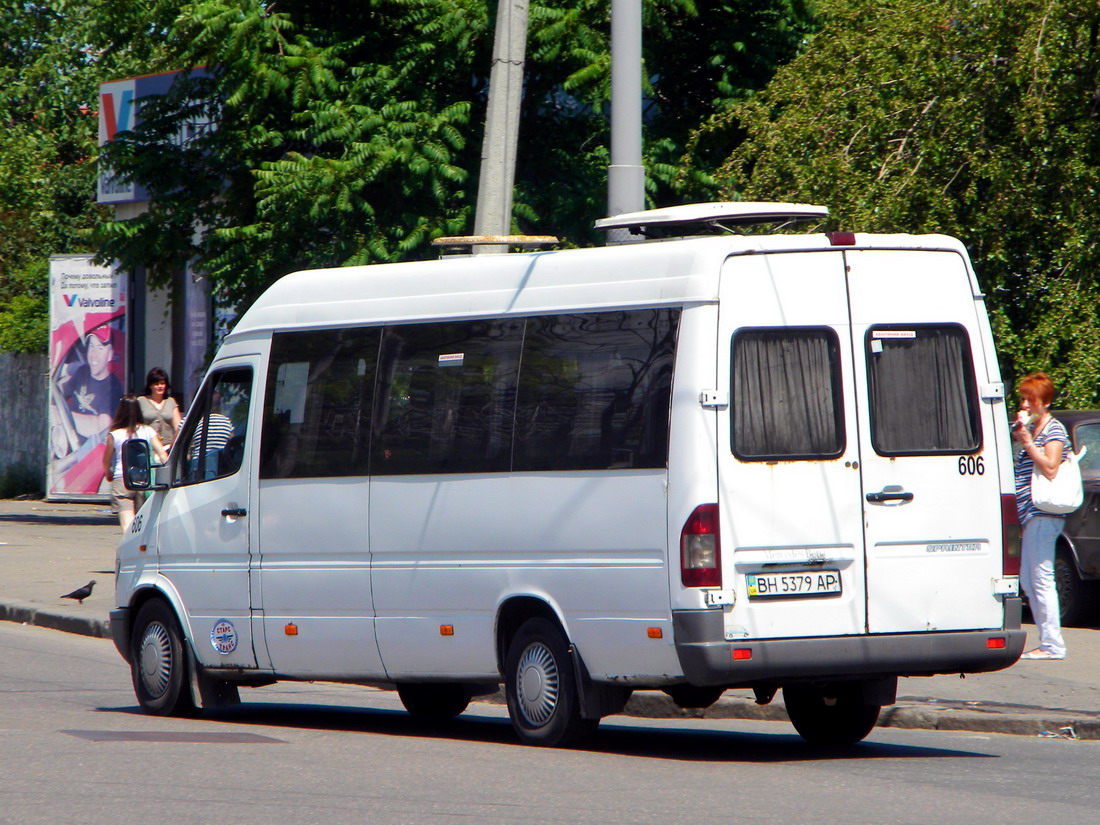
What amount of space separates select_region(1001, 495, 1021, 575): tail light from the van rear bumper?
17cm

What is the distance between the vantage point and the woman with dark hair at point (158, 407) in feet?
56.3

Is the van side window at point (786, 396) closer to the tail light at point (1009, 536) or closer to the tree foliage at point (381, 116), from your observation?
the tail light at point (1009, 536)

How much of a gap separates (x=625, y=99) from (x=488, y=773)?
5525 millimetres

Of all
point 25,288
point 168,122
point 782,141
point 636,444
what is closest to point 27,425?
point 25,288

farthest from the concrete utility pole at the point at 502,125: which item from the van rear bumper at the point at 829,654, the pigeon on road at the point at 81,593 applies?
the pigeon on road at the point at 81,593

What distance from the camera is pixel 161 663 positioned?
9.98 meters

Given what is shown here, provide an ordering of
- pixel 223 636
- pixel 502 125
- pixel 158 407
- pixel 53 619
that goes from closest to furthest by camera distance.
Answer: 1. pixel 223 636
2. pixel 502 125
3. pixel 53 619
4. pixel 158 407

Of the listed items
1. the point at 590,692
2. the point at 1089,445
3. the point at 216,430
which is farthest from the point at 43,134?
the point at 590,692

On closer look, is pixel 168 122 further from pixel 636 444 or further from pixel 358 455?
pixel 636 444

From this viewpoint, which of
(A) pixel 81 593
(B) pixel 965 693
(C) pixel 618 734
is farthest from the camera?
(A) pixel 81 593

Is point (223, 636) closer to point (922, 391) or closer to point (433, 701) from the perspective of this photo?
point (433, 701)

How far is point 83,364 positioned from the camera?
1070 inches

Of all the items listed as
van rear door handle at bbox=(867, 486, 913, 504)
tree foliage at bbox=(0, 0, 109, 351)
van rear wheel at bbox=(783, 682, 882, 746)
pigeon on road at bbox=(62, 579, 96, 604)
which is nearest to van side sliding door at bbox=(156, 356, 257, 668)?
van rear wheel at bbox=(783, 682, 882, 746)

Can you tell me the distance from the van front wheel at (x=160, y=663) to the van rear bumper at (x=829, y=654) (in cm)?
356
